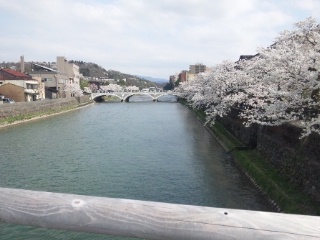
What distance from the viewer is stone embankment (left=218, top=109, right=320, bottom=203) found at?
10508 mm

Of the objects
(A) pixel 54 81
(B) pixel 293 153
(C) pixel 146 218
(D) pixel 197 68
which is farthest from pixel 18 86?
(D) pixel 197 68

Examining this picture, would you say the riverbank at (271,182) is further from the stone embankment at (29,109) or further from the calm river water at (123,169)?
the stone embankment at (29,109)

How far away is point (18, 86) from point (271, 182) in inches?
1700

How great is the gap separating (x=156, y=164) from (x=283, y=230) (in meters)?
15.3

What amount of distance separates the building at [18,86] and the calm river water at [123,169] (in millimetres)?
22361

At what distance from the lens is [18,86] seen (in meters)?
47.2

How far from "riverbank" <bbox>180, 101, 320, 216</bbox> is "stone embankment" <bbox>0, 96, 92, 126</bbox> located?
21525 mm

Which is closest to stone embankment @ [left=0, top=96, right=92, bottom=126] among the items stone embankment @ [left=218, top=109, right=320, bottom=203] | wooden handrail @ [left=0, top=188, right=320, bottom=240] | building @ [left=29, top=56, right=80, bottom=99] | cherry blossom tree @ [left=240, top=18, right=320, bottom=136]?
building @ [left=29, top=56, right=80, bottom=99]

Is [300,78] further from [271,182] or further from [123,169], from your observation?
[123,169]

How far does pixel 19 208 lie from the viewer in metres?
1.42

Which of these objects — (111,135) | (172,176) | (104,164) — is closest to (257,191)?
(172,176)

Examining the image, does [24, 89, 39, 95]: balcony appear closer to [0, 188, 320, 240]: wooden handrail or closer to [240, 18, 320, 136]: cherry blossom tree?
[240, 18, 320, 136]: cherry blossom tree

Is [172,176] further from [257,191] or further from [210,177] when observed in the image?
[257,191]

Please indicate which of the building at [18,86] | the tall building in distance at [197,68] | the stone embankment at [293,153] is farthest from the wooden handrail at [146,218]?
Answer: the tall building in distance at [197,68]
